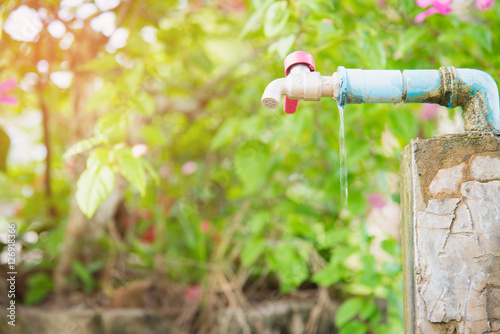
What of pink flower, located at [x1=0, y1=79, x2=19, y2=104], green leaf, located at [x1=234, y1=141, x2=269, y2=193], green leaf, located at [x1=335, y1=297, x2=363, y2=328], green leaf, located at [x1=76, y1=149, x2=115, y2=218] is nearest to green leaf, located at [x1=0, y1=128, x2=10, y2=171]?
pink flower, located at [x1=0, y1=79, x2=19, y2=104]

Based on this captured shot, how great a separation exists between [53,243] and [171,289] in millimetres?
651

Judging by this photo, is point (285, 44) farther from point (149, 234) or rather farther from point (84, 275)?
point (149, 234)

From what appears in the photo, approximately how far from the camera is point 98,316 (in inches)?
68.9

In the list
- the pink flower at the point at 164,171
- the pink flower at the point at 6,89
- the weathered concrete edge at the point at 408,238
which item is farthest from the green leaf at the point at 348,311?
the pink flower at the point at 6,89

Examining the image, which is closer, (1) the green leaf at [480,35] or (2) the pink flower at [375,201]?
(1) the green leaf at [480,35]

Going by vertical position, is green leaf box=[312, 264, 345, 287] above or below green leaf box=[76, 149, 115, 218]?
below

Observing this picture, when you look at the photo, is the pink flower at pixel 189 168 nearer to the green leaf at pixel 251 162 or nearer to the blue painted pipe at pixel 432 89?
the green leaf at pixel 251 162

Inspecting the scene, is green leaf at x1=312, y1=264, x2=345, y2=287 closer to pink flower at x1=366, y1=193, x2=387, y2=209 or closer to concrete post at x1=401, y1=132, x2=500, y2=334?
pink flower at x1=366, y1=193, x2=387, y2=209

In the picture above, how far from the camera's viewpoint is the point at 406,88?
0.74 m

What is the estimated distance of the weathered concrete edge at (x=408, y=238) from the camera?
0.71 m

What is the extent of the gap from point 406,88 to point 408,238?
0.28 metres

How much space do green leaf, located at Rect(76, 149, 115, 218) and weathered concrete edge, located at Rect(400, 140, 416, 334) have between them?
681mm

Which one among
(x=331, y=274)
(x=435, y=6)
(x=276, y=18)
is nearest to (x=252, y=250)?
(x=331, y=274)

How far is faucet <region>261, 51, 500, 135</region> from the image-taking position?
733 mm
